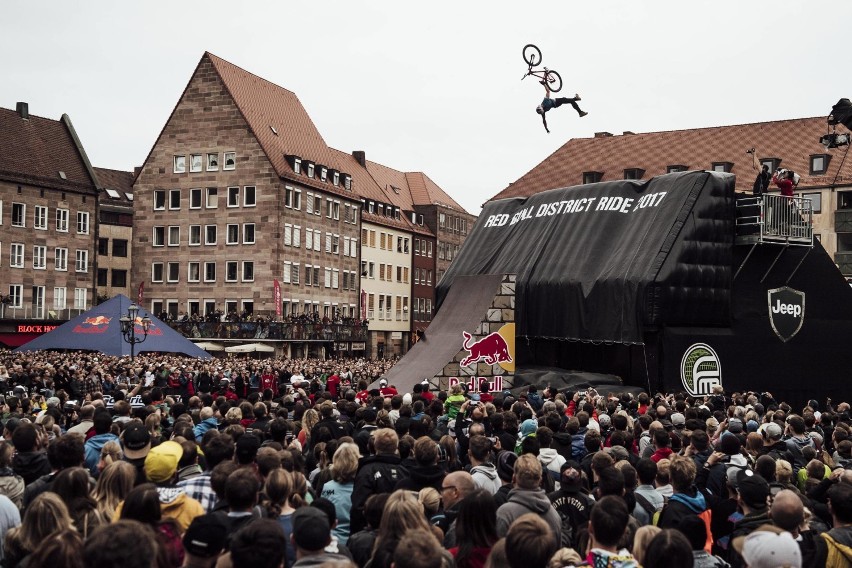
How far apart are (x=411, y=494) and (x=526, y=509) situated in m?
1.33

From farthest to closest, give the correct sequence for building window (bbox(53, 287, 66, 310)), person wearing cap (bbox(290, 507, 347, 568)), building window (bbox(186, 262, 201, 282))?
building window (bbox(186, 262, 201, 282))
building window (bbox(53, 287, 66, 310))
person wearing cap (bbox(290, 507, 347, 568))

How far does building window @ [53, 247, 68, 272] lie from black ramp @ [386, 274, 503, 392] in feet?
115

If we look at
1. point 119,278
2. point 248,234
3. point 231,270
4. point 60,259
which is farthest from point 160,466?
point 119,278

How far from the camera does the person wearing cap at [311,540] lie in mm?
5593

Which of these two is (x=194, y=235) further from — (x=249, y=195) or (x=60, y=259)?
(x=60, y=259)

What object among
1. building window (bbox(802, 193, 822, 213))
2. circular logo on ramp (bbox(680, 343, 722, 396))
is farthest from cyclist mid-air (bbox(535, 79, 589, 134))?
building window (bbox(802, 193, 822, 213))

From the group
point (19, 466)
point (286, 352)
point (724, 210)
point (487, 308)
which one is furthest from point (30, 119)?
point (19, 466)

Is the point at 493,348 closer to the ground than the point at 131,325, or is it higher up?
closer to the ground

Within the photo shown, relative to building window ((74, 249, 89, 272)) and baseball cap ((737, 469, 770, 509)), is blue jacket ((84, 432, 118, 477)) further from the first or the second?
building window ((74, 249, 89, 272))

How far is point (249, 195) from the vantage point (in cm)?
6569

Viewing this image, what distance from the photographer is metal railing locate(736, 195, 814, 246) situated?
104ft

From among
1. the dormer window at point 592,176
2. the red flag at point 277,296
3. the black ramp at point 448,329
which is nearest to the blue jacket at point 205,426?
the black ramp at point 448,329

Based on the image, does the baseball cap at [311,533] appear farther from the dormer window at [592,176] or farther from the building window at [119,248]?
the building window at [119,248]

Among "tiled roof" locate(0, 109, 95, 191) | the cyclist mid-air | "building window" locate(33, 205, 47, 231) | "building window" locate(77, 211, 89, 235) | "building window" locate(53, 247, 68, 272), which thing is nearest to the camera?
the cyclist mid-air
